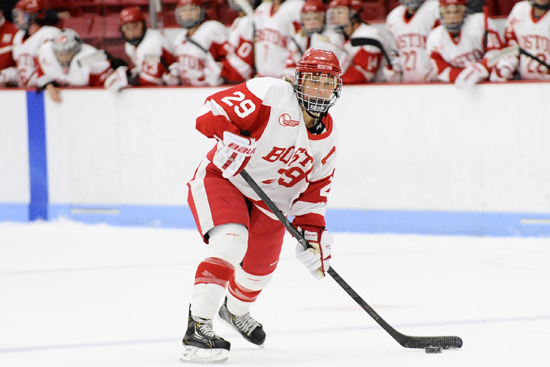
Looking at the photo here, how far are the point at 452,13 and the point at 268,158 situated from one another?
3.04 meters

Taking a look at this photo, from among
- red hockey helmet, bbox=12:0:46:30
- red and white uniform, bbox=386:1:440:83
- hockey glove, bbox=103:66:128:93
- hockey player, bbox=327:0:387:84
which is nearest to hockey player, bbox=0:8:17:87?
red hockey helmet, bbox=12:0:46:30

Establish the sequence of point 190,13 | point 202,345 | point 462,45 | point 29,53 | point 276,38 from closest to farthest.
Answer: point 202,345 → point 462,45 → point 276,38 → point 190,13 → point 29,53

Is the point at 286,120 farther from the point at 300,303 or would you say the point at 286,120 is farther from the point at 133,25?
the point at 133,25

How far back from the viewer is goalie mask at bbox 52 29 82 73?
23.4 ft

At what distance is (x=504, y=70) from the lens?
5605 millimetres

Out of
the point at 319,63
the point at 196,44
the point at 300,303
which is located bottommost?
the point at 300,303

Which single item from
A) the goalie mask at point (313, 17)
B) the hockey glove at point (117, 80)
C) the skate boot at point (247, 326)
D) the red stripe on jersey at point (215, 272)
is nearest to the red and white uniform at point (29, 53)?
the hockey glove at point (117, 80)

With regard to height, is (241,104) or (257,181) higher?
(241,104)

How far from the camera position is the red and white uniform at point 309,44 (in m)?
6.13

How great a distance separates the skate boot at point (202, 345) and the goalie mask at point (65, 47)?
4569 mm

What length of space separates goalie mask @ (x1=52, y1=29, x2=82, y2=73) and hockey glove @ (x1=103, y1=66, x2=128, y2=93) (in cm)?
49

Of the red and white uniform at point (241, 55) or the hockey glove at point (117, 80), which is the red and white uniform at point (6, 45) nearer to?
the hockey glove at point (117, 80)

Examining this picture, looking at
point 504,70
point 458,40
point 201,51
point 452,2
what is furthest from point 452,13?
point 201,51

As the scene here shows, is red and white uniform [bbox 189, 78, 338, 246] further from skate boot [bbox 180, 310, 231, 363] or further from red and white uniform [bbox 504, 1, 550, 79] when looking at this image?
red and white uniform [bbox 504, 1, 550, 79]
